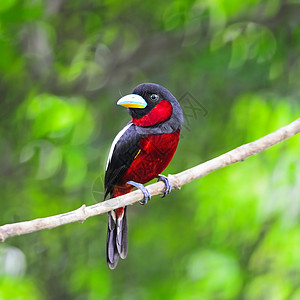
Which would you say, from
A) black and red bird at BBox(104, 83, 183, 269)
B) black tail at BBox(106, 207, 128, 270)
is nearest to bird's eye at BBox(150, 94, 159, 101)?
black and red bird at BBox(104, 83, 183, 269)

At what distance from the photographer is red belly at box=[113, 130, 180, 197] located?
1.91 m

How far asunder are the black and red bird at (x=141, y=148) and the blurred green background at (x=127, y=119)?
1.63 metres

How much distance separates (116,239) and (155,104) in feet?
2.04

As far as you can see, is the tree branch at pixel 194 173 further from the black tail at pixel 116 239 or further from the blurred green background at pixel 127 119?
the blurred green background at pixel 127 119

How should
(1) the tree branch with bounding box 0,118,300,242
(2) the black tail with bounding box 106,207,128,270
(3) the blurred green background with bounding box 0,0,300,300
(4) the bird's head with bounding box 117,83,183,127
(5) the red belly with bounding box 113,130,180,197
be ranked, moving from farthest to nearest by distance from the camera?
(3) the blurred green background with bounding box 0,0,300,300, (2) the black tail with bounding box 106,207,128,270, (5) the red belly with bounding box 113,130,180,197, (4) the bird's head with bounding box 117,83,183,127, (1) the tree branch with bounding box 0,118,300,242

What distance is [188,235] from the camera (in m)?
5.50

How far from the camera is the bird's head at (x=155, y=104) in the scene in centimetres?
175

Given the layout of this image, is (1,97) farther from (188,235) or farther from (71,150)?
(188,235)

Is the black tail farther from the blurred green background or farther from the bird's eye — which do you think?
the blurred green background

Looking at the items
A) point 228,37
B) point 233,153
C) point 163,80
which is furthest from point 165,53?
point 233,153

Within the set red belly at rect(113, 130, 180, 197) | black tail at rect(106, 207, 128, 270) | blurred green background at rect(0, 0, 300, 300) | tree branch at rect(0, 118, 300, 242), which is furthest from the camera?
blurred green background at rect(0, 0, 300, 300)

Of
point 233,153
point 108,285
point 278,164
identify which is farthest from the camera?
point 108,285

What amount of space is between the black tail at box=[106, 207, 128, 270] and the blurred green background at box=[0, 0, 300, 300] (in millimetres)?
1595

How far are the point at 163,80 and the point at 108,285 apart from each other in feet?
6.54
